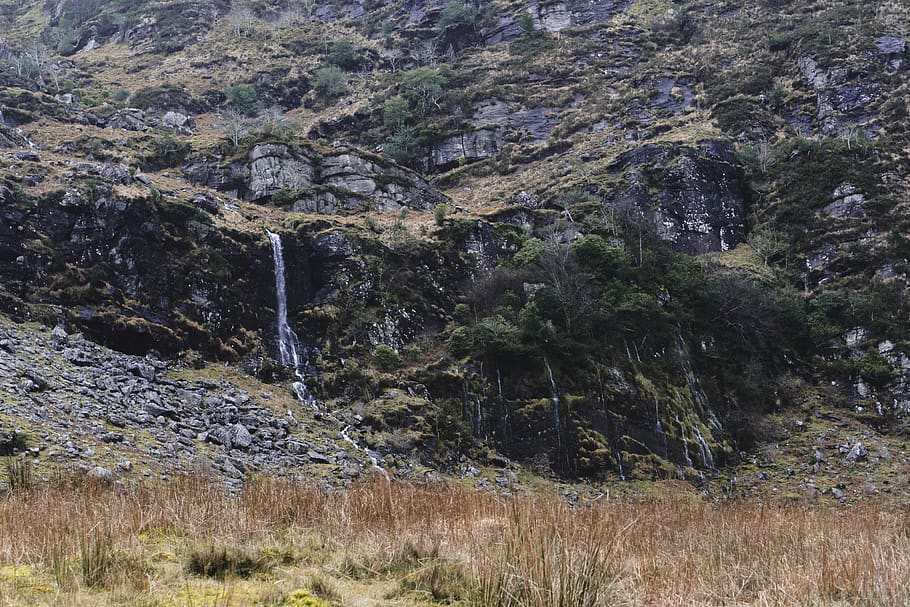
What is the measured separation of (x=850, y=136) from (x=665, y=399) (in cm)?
2968

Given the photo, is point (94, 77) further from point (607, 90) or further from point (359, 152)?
point (607, 90)

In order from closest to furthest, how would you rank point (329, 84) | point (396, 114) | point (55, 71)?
1. point (396, 114)
2. point (55, 71)
3. point (329, 84)

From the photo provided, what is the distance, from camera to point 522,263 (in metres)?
25.3

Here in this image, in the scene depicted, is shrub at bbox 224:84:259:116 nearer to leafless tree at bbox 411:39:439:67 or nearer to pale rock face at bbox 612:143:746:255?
leafless tree at bbox 411:39:439:67

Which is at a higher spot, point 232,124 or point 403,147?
point 232,124

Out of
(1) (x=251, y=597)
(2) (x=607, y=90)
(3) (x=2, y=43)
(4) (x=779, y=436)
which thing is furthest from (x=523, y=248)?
(3) (x=2, y=43)

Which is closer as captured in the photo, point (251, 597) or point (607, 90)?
point (251, 597)

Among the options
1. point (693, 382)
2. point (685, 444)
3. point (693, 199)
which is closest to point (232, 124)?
point (693, 199)

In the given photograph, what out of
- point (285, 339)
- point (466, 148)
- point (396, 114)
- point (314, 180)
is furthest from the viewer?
point (396, 114)

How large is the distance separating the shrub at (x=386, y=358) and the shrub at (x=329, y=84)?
160 feet

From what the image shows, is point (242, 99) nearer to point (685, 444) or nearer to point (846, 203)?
point (846, 203)

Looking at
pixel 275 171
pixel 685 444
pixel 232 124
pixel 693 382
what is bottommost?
pixel 685 444

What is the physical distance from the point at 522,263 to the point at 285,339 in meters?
11.3

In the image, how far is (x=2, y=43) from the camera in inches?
2672
